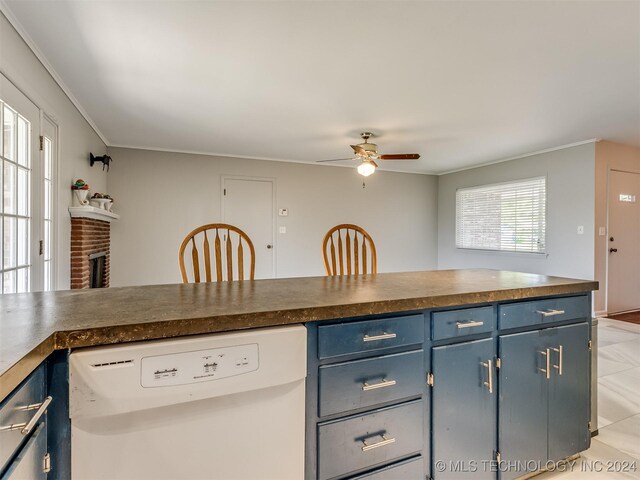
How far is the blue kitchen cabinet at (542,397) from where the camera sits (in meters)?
1.45

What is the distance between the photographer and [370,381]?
1168mm

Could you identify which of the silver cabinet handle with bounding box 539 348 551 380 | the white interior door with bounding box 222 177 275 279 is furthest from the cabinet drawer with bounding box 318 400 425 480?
the white interior door with bounding box 222 177 275 279

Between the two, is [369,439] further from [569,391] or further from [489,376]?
[569,391]

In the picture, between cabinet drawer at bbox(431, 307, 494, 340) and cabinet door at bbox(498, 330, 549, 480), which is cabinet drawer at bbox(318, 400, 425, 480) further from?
cabinet door at bbox(498, 330, 549, 480)

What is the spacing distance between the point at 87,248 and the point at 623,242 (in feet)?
21.8

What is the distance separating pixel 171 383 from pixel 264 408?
29cm

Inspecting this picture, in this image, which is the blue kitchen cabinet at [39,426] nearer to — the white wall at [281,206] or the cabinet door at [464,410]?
the cabinet door at [464,410]

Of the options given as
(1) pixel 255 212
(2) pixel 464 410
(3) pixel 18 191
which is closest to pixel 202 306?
(2) pixel 464 410

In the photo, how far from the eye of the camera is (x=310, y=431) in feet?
3.57

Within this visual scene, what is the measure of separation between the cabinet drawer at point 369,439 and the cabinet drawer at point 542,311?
542mm

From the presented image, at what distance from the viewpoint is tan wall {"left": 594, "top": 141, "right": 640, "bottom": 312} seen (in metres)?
4.29

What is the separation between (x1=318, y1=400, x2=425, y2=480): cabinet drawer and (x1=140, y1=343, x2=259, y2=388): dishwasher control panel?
376 mm

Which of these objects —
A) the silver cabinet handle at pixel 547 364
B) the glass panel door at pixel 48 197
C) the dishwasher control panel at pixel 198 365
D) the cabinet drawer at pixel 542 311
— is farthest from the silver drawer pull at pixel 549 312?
the glass panel door at pixel 48 197

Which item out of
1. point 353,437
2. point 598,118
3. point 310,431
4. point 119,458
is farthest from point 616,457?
point 598,118
